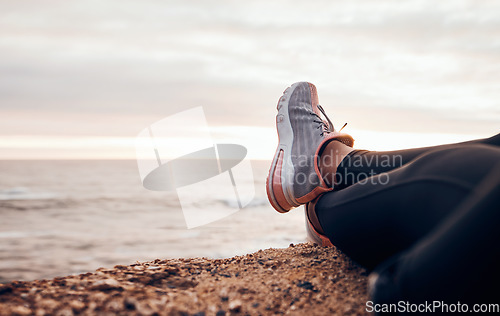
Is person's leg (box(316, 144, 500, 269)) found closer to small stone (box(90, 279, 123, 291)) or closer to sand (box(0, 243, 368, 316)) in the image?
sand (box(0, 243, 368, 316))

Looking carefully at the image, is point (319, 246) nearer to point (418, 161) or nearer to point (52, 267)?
point (418, 161)

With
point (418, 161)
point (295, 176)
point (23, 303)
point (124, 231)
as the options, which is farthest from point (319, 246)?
point (124, 231)

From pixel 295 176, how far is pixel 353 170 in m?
0.44

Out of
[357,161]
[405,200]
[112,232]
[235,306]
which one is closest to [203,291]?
[235,306]

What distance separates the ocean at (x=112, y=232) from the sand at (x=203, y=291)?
283 inches

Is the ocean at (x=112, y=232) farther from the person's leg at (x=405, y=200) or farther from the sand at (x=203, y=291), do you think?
the person's leg at (x=405, y=200)

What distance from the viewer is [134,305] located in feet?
4.19

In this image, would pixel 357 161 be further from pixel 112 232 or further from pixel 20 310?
pixel 112 232

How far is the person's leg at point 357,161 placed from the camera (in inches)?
61.1

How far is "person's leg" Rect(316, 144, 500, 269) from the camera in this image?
1104 mm

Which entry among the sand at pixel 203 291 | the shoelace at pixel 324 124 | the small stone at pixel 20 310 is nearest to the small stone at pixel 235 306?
the sand at pixel 203 291

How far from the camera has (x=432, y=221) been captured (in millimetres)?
1102

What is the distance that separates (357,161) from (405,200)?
2.10 feet

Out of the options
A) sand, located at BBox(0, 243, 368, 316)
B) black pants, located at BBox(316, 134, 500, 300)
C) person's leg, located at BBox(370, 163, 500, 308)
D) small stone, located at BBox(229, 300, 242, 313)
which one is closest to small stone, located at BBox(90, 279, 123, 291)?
sand, located at BBox(0, 243, 368, 316)
